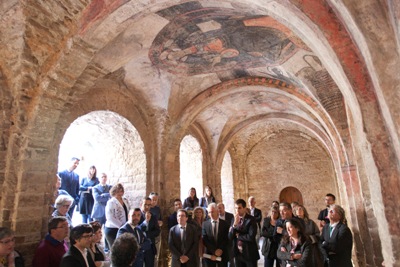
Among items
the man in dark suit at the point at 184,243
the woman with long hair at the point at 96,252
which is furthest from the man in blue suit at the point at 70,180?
the man in dark suit at the point at 184,243

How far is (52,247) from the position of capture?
3074mm

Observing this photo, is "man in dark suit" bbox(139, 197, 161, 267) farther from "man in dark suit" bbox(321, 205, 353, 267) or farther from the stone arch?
the stone arch

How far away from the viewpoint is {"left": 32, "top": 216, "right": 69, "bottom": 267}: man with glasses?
3004mm

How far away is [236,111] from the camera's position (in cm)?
1037

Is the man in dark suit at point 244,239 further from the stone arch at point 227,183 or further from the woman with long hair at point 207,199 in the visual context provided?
the stone arch at point 227,183

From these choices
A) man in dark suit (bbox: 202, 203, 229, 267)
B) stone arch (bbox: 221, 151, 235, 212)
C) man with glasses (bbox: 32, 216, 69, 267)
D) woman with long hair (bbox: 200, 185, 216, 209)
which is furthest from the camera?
stone arch (bbox: 221, 151, 235, 212)

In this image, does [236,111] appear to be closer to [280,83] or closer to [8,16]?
[280,83]

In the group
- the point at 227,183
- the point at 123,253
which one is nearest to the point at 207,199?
the point at 123,253

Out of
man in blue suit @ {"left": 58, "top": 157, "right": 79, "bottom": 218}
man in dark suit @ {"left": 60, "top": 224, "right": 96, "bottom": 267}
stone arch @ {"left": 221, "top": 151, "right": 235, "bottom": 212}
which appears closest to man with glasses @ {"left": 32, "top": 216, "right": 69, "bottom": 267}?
man in dark suit @ {"left": 60, "top": 224, "right": 96, "bottom": 267}

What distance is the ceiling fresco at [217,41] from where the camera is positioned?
470cm

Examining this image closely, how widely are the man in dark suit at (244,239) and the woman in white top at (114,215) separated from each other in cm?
184

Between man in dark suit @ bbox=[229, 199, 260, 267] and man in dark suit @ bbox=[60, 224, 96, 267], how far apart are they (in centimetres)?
238

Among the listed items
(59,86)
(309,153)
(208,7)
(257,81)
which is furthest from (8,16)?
(309,153)

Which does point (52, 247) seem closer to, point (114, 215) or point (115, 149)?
point (114, 215)
